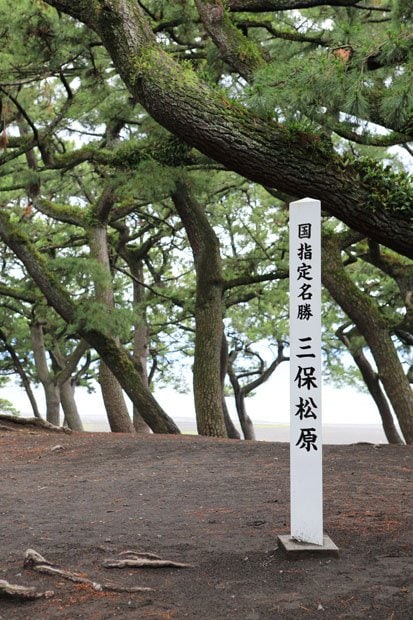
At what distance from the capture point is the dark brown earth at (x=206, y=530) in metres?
2.87

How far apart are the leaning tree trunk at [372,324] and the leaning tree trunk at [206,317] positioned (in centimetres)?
143

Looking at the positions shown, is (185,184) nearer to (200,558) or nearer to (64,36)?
(64,36)

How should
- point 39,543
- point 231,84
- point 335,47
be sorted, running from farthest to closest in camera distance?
point 231,84, point 335,47, point 39,543

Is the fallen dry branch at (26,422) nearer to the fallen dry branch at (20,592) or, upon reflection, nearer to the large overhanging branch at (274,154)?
the large overhanging branch at (274,154)

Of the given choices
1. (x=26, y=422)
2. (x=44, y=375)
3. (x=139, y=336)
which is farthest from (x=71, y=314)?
(x=44, y=375)

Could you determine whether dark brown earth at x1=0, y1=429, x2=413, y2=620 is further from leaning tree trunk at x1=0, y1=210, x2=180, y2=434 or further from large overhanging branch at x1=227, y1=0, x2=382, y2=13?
large overhanging branch at x1=227, y1=0, x2=382, y2=13

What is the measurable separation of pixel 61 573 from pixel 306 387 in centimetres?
147

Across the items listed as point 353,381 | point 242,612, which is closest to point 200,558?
point 242,612

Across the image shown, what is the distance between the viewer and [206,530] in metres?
3.94

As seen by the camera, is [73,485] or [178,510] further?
[73,485]

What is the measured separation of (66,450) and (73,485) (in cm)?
164

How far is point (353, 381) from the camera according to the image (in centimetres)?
1587

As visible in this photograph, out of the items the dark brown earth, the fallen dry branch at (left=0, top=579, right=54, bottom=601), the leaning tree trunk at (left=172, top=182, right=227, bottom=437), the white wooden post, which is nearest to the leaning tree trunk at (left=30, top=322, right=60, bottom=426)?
the leaning tree trunk at (left=172, top=182, right=227, bottom=437)

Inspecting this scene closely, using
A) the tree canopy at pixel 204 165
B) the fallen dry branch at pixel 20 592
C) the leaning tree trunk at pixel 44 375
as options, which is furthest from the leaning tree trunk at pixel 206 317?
the fallen dry branch at pixel 20 592
